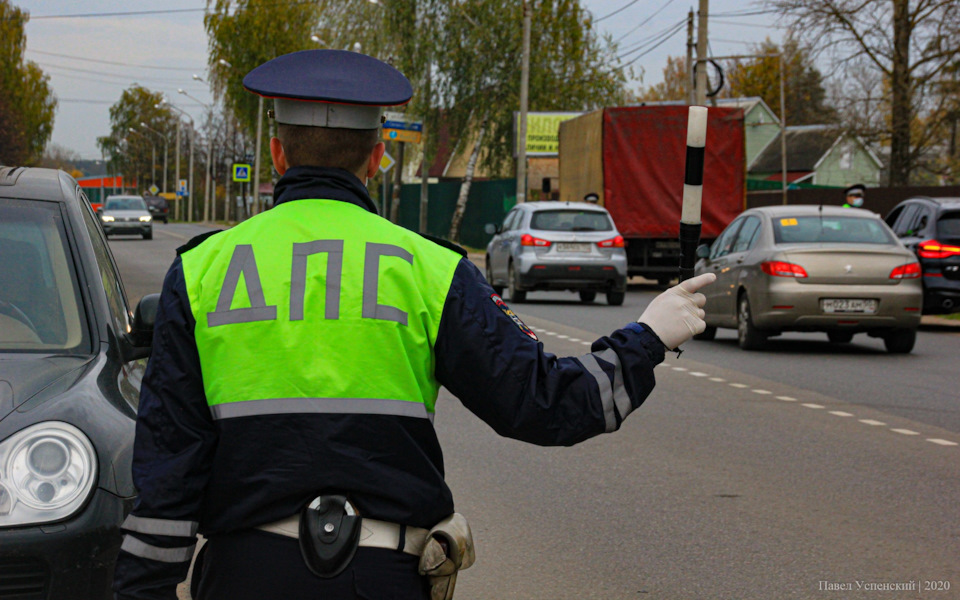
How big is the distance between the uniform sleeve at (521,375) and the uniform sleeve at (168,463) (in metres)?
0.44

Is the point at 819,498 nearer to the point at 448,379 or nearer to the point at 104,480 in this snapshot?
the point at 104,480

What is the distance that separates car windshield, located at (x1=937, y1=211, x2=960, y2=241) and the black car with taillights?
562 inches

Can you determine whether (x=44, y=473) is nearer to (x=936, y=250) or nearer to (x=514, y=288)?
(x=936, y=250)

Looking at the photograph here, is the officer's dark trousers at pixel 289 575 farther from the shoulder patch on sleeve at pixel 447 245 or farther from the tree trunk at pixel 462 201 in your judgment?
the tree trunk at pixel 462 201

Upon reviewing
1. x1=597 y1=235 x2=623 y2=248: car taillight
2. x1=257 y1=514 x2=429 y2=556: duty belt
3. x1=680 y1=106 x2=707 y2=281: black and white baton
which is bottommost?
x1=597 y1=235 x2=623 y2=248: car taillight

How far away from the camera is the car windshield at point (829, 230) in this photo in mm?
14258

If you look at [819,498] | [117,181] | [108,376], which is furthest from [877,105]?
[117,181]

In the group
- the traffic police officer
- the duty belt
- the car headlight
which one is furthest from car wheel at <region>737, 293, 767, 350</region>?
the duty belt

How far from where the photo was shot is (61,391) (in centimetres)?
355

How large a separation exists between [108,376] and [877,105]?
3835cm

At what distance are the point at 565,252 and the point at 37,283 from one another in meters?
17.2

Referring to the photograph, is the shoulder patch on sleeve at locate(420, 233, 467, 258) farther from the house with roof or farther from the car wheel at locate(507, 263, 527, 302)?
the house with roof

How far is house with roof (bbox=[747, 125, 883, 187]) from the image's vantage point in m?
84.8

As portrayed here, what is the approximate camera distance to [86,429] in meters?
3.35
